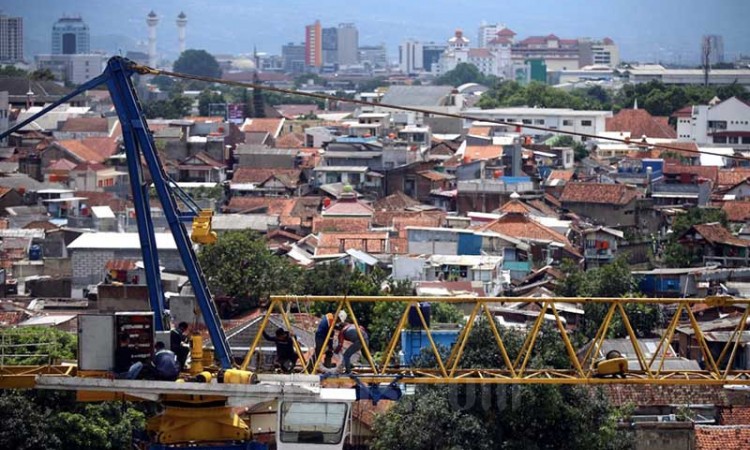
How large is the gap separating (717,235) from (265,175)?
1260 cm

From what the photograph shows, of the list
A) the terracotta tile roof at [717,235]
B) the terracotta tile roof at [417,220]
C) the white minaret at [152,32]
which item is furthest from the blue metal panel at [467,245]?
the white minaret at [152,32]

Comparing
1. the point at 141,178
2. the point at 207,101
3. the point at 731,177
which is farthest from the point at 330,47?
the point at 141,178

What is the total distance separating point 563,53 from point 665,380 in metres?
118

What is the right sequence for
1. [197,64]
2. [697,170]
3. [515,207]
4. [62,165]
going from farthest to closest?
1. [197,64]
2. [697,170]
3. [62,165]
4. [515,207]

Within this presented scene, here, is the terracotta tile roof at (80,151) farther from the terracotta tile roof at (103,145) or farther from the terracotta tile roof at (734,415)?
the terracotta tile roof at (734,415)

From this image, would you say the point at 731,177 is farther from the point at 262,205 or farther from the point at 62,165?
the point at 62,165

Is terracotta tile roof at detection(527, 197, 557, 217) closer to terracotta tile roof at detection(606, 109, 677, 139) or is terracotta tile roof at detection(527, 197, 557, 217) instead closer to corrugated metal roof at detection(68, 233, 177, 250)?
corrugated metal roof at detection(68, 233, 177, 250)

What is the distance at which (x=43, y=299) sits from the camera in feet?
79.3

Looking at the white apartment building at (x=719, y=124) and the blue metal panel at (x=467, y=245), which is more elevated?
the white apartment building at (x=719, y=124)

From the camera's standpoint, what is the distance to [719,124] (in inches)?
2211

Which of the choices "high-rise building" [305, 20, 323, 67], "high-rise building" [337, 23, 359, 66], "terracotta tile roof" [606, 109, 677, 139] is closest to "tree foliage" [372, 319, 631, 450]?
"terracotta tile roof" [606, 109, 677, 139]

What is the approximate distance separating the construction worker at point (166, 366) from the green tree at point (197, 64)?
10326cm

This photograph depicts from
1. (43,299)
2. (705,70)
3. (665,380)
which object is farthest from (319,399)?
(705,70)

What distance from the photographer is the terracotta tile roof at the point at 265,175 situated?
38844 mm
